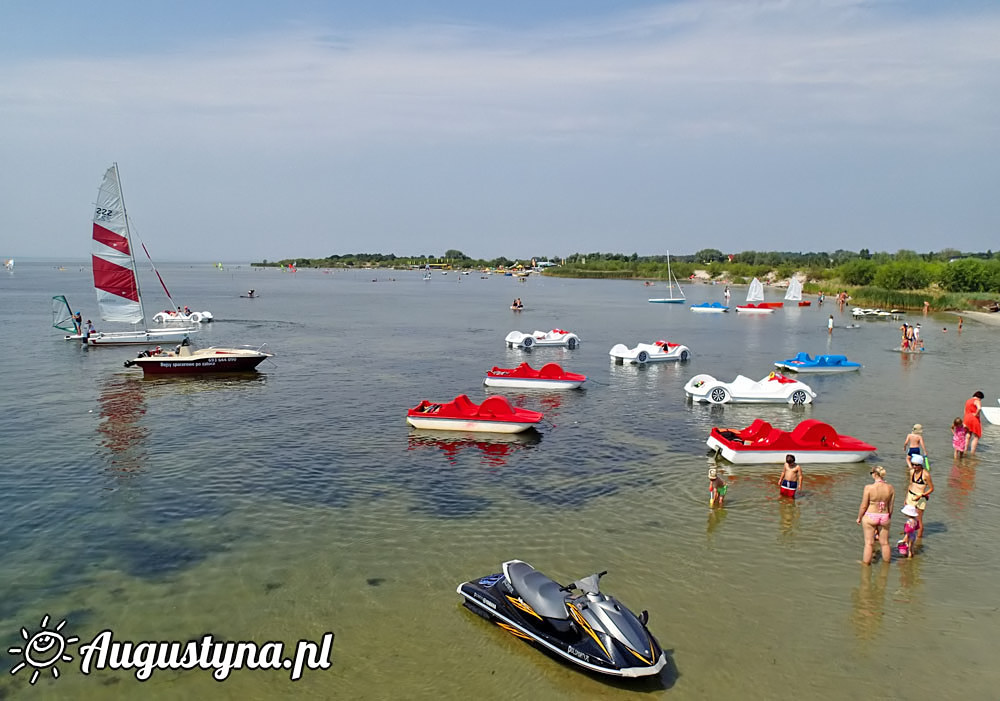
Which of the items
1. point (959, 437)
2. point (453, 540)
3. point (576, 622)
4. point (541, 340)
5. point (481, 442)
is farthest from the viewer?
point (541, 340)

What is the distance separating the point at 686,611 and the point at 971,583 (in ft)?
19.7

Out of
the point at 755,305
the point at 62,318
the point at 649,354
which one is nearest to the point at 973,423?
the point at 649,354

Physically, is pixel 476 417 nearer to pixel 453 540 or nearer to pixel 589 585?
pixel 453 540

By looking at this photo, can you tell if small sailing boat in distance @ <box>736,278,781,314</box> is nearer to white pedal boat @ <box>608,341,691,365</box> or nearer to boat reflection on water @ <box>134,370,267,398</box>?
white pedal boat @ <box>608,341,691,365</box>

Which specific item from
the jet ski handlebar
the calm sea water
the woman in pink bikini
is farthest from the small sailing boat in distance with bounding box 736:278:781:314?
the jet ski handlebar

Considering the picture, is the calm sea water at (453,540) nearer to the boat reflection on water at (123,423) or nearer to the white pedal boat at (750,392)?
the boat reflection on water at (123,423)

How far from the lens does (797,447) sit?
69.1 feet

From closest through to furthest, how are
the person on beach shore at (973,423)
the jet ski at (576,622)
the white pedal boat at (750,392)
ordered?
the jet ski at (576,622) < the person on beach shore at (973,423) < the white pedal boat at (750,392)

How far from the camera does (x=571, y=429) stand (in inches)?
1034

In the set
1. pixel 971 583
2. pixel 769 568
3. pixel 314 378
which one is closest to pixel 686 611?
pixel 769 568

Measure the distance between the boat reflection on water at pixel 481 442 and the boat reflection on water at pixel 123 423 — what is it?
29.2 feet

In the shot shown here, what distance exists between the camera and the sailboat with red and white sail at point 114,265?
41.6 meters

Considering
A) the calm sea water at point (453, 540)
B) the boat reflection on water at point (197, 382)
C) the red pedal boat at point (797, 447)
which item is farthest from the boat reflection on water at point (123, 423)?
the red pedal boat at point (797, 447)

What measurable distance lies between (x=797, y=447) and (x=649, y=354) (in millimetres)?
22048
